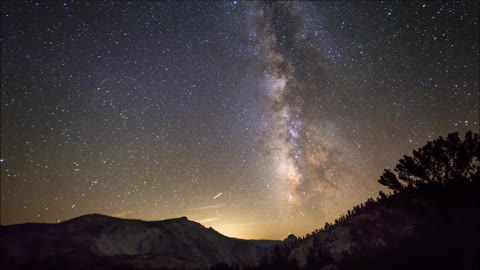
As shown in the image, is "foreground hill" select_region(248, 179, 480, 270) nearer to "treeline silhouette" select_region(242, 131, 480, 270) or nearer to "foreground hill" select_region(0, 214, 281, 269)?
"treeline silhouette" select_region(242, 131, 480, 270)

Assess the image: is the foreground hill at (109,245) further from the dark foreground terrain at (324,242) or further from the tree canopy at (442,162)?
the tree canopy at (442,162)

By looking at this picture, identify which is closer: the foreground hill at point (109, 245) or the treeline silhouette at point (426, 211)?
the treeline silhouette at point (426, 211)

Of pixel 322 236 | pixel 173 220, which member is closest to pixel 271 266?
pixel 322 236

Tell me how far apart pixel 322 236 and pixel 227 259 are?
33.7 metres

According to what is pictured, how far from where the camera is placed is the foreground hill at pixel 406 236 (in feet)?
47.4

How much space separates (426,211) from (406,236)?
2783 millimetres

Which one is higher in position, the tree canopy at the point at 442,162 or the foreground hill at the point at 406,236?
the tree canopy at the point at 442,162

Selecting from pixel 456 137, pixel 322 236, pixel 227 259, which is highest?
pixel 456 137

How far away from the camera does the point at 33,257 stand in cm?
3416

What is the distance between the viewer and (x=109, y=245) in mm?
42125

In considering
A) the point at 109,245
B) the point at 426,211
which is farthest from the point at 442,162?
the point at 109,245

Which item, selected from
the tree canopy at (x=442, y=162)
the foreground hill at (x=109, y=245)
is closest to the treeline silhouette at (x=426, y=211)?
the tree canopy at (x=442, y=162)

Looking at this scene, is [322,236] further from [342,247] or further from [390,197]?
[390,197]

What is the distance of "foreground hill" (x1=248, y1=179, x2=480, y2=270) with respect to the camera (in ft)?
47.4
